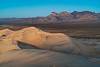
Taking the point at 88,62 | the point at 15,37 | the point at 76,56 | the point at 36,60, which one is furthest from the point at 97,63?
the point at 15,37

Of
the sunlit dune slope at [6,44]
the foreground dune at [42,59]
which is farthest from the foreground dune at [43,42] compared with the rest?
the foreground dune at [42,59]

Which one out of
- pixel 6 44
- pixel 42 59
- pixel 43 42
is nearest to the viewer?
pixel 42 59

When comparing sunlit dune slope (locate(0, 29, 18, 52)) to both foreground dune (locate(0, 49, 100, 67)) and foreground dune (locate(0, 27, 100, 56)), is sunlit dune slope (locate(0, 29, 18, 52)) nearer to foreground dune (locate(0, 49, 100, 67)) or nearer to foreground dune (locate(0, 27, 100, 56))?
foreground dune (locate(0, 27, 100, 56))

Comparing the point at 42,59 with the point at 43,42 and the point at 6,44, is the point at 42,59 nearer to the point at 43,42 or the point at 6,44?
the point at 43,42

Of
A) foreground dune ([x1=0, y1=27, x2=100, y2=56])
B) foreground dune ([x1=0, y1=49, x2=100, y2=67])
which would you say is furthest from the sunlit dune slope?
foreground dune ([x1=0, y1=49, x2=100, y2=67])

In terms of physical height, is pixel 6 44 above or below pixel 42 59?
above

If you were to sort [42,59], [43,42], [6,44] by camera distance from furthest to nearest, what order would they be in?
[43,42] < [6,44] < [42,59]

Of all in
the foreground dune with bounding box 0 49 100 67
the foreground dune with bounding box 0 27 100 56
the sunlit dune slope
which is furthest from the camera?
the foreground dune with bounding box 0 27 100 56

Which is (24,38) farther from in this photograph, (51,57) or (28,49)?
(51,57)

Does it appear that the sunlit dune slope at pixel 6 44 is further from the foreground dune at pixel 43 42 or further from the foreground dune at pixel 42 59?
the foreground dune at pixel 42 59

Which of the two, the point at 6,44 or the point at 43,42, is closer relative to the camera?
the point at 6,44

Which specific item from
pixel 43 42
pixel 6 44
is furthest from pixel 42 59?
pixel 6 44

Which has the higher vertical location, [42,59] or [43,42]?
[43,42]
